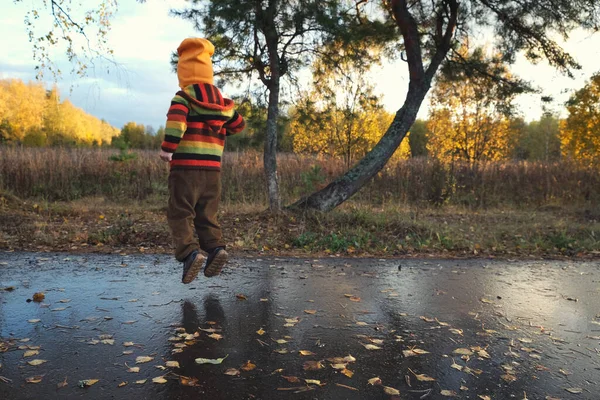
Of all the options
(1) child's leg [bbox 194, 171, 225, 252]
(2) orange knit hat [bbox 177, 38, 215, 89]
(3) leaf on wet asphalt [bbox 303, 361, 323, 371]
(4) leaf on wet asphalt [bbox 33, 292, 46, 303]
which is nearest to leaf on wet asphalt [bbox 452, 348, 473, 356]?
(3) leaf on wet asphalt [bbox 303, 361, 323, 371]

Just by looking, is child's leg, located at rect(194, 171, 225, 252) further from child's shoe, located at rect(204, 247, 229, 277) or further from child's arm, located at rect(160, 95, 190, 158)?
child's arm, located at rect(160, 95, 190, 158)

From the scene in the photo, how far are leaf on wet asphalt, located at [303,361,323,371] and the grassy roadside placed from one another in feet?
12.8

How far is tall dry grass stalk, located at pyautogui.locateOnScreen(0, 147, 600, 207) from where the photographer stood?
14508mm

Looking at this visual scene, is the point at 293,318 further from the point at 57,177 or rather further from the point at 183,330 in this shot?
the point at 57,177

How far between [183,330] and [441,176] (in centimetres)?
1258

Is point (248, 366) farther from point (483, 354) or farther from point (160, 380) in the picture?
point (483, 354)

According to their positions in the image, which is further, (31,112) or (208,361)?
(31,112)

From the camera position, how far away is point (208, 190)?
428 centimetres

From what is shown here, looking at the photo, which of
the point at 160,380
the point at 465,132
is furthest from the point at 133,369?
the point at 465,132

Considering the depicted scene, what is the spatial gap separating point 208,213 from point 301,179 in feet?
33.2

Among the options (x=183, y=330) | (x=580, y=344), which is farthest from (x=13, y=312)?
(x=580, y=344)

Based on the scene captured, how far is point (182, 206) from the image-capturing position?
4.13 m

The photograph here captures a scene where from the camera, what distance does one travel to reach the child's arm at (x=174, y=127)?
384 centimetres

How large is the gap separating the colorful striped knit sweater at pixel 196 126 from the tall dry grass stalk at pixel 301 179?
9462 mm
